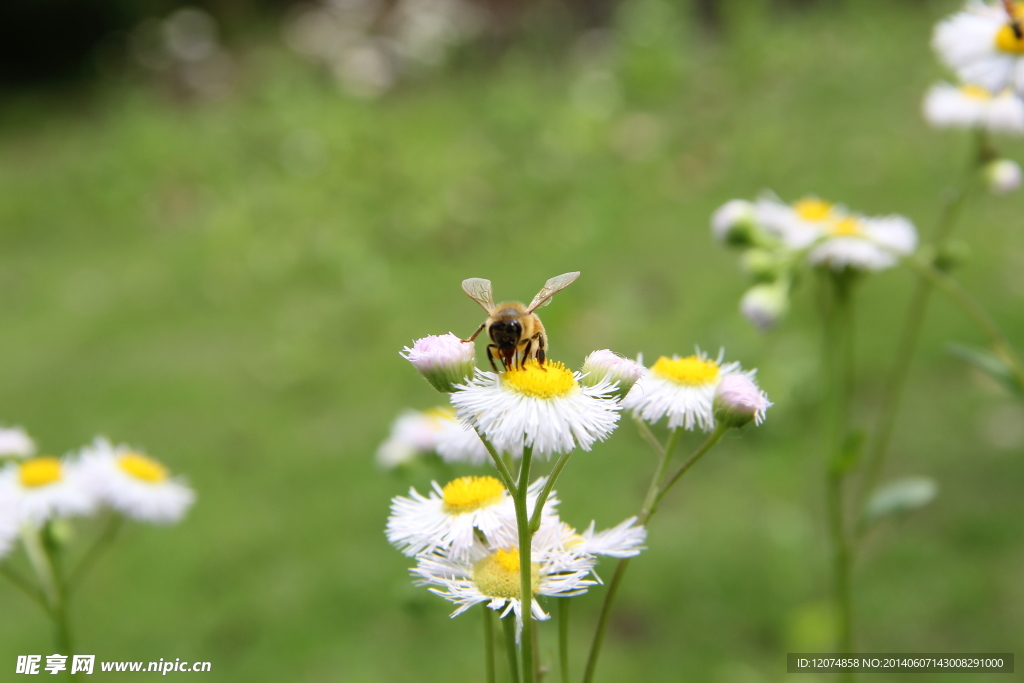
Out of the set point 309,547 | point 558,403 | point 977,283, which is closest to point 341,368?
point 309,547

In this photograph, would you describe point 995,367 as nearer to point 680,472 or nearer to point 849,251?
point 849,251

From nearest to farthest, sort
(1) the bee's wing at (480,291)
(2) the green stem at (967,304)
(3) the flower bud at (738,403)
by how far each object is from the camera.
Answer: (3) the flower bud at (738,403)
(1) the bee's wing at (480,291)
(2) the green stem at (967,304)

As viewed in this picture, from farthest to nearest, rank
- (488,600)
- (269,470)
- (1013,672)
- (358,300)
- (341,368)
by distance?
(358,300) → (341,368) → (269,470) → (1013,672) → (488,600)

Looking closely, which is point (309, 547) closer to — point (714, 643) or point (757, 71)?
point (714, 643)

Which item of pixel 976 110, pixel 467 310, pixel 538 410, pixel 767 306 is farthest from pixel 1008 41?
pixel 467 310

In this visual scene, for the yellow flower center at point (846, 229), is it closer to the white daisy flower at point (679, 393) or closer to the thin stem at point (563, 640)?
the white daisy flower at point (679, 393)

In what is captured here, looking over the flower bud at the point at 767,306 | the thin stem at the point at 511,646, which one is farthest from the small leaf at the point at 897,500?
the thin stem at the point at 511,646

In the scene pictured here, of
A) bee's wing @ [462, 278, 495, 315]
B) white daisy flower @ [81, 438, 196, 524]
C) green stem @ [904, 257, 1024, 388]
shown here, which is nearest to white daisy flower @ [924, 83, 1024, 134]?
green stem @ [904, 257, 1024, 388]

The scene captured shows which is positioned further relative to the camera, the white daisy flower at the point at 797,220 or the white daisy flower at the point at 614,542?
the white daisy flower at the point at 797,220
